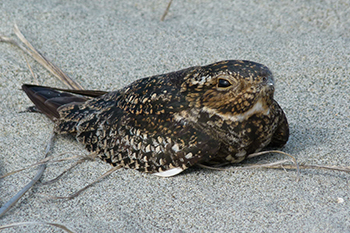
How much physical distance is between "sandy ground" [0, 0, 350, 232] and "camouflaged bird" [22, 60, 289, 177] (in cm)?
13

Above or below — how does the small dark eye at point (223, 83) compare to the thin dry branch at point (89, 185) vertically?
above

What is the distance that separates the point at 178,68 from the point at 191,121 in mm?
1323

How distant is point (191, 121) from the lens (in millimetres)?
2541

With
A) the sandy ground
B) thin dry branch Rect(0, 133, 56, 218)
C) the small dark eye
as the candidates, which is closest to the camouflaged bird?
the small dark eye

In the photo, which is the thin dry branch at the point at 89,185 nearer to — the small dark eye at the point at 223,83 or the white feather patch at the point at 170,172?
the white feather patch at the point at 170,172

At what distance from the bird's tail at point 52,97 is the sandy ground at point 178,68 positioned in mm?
130

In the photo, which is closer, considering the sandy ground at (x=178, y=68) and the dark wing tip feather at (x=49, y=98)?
the sandy ground at (x=178, y=68)

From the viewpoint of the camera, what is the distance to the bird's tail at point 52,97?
3.13 meters

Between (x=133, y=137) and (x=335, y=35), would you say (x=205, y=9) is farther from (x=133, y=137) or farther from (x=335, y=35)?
(x=133, y=137)

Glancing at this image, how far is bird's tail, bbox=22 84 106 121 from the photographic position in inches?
123

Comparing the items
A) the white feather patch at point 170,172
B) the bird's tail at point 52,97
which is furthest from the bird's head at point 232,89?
the bird's tail at point 52,97

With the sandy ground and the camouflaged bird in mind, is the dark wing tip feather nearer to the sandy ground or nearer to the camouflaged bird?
the sandy ground

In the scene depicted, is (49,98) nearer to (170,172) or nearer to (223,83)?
(170,172)

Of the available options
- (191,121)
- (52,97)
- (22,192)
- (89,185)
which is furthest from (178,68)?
(22,192)
